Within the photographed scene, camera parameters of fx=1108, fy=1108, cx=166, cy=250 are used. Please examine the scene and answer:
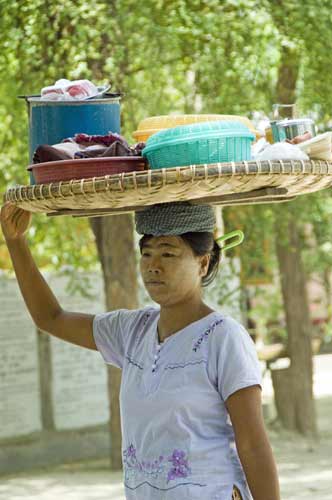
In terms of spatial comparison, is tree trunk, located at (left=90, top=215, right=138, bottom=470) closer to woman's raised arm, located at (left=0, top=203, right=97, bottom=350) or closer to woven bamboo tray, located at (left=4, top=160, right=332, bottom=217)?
woman's raised arm, located at (left=0, top=203, right=97, bottom=350)

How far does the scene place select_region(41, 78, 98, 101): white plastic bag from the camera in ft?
10.3

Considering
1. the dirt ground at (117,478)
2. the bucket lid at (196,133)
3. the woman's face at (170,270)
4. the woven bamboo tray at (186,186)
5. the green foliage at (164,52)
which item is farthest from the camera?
the dirt ground at (117,478)

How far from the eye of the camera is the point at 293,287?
11.5m

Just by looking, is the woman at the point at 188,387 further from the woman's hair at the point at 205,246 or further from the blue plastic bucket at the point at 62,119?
the blue plastic bucket at the point at 62,119

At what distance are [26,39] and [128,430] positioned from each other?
5.11 metres

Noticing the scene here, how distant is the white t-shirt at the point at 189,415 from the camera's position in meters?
2.79

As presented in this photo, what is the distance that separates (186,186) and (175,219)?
271 mm

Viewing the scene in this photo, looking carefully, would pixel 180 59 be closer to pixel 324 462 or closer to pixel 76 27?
pixel 76 27

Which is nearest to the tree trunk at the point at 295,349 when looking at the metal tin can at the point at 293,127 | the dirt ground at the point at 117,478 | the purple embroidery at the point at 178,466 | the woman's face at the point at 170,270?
the dirt ground at the point at 117,478

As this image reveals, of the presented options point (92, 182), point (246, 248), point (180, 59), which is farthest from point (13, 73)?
point (92, 182)

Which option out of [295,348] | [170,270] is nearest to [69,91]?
[170,270]

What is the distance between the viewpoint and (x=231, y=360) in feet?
9.21

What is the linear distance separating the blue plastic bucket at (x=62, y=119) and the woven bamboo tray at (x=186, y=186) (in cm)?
20

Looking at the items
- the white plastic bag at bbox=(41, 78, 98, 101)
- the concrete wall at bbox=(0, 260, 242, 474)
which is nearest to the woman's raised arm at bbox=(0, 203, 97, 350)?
the white plastic bag at bbox=(41, 78, 98, 101)
